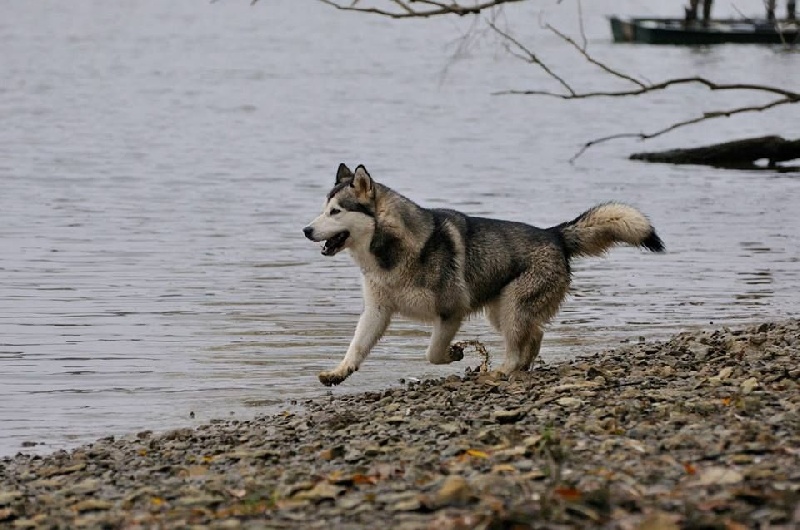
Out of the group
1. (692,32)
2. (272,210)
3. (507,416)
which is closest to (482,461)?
(507,416)

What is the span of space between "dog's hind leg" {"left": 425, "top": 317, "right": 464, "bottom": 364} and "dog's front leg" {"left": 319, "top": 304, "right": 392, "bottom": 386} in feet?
1.27

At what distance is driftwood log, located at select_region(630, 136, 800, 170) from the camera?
24.1m

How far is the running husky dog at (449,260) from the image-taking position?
9234mm

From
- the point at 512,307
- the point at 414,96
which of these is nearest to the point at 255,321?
the point at 512,307

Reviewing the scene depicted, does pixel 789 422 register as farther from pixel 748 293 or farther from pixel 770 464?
pixel 748 293

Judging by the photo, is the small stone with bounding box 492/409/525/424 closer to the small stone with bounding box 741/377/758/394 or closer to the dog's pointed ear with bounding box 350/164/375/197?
the small stone with bounding box 741/377/758/394

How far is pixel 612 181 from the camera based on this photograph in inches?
960

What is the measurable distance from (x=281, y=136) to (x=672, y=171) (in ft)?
33.4

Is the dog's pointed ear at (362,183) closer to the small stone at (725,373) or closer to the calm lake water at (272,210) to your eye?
the calm lake water at (272,210)

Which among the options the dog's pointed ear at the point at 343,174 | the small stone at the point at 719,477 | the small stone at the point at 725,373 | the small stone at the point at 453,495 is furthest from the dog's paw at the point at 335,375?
the small stone at the point at 719,477

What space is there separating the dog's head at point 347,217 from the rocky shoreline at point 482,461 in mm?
1055

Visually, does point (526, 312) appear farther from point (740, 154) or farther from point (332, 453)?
point (740, 154)

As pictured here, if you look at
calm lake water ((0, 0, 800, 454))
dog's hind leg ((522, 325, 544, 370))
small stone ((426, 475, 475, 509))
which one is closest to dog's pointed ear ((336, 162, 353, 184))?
calm lake water ((0, 0, 800, 454))

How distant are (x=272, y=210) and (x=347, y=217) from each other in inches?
434
